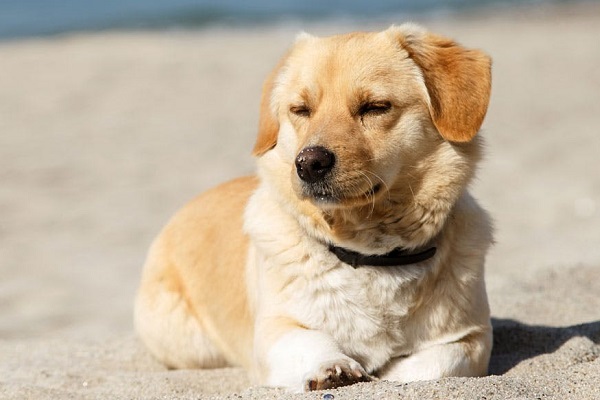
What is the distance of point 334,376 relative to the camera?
3.64 m

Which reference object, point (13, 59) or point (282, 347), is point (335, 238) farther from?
point (13, 59)

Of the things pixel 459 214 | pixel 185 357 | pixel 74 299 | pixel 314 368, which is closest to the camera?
pixel 314 368

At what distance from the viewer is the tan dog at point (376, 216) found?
392 cm

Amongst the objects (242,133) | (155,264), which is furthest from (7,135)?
(155,264)

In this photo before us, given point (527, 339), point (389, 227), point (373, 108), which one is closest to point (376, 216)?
point (389, 227)

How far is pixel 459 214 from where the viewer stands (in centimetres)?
429

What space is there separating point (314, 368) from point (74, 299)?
445cm

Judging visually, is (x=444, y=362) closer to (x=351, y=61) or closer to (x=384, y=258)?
(x=384, y=258)

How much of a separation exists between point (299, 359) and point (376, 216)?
0.71 metres

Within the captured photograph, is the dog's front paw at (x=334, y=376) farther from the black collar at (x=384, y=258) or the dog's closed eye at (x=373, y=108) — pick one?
the dog's closed eye at (x=373, y=108)

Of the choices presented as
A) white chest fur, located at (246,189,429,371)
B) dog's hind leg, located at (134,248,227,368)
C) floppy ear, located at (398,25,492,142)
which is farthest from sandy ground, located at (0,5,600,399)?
floppy ear, located at (398,25,492,142)

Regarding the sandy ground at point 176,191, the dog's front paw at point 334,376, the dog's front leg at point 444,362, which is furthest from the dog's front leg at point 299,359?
the dog's front leg at point 444,362

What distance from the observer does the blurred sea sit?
82.0 feet

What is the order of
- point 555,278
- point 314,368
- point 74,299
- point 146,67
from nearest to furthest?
point 314,368
point 555,278
point 74,299
point 146,67
